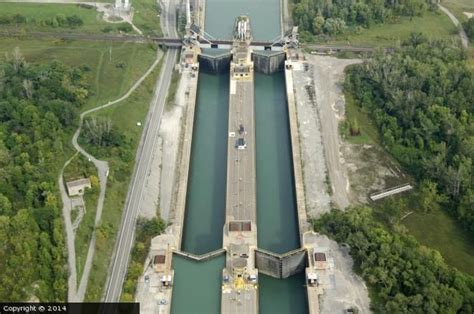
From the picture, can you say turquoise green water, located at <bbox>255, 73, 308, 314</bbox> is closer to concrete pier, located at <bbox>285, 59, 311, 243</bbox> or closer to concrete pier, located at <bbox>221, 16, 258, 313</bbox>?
concrete pier, located at <bbox>285, 59, 311, 243</bbox>

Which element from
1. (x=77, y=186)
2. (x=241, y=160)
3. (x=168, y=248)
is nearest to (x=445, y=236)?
(x=241, y=160)

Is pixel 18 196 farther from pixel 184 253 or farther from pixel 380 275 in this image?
pixel 380 275

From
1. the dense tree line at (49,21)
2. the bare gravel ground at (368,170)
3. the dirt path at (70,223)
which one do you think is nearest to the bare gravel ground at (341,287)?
the bare gravel ground at (368,170)

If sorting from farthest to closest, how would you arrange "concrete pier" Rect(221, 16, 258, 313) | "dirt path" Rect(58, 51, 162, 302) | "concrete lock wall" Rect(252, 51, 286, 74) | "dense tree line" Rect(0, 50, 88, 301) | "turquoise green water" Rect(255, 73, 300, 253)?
"concrete lock wall" Rect(252, 51, 286, 74), "turquoise green water" Rect(255, 73, 300, 253), "concrete pier" Rect(221, 16, 258, 313), "dirt path" Rect(58, 51, 162, 302), "dense tree line" Rect(0, 50, 88, 301)

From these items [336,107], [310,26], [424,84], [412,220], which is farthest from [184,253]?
[310,26]

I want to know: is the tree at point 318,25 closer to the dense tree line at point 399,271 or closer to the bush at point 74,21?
the bush at point 74,21

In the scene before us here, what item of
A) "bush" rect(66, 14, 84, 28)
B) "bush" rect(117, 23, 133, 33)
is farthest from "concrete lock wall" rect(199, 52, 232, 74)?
"bush" rect(66, 14, 84, 28)

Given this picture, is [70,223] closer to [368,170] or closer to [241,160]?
[241,160]
